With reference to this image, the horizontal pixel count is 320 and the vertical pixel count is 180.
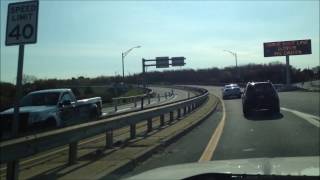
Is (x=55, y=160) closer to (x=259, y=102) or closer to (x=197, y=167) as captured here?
(x=197, y=167)

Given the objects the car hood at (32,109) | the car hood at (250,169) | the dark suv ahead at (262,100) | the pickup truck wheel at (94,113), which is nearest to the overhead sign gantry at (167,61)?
the dark suv ahead at (262,100)

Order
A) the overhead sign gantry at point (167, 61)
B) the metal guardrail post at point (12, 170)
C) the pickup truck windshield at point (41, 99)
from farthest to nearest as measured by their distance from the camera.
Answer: the overhead sign gantry at point (167, 61), the pickup truck windshield at point (41, 99), the metal guardrail post at point (12, 170)

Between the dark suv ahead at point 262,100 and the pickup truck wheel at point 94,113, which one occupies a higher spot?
the dark suv ahead at point 262,100

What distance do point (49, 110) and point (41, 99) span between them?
5.14ft

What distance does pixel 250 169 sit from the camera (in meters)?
5.39

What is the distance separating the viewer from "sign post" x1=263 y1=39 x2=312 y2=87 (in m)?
103

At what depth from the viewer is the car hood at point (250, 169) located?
5086 mm

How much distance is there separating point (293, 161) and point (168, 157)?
7.57 m

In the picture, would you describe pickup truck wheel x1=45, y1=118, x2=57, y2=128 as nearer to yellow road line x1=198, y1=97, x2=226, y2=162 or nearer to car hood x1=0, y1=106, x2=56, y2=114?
car hood x1=0, y1=106, x2=56, y2=114

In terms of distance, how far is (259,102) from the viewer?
97.8 feet

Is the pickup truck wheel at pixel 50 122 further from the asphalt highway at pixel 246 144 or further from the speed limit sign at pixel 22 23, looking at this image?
the speed limit sign at pixel 22 23

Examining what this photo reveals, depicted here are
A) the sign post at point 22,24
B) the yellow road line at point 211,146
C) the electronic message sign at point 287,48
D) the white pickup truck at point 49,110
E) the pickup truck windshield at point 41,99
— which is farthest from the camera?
the electronic message sign at point 287,48

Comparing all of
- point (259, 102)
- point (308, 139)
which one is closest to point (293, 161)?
point (308, 139)

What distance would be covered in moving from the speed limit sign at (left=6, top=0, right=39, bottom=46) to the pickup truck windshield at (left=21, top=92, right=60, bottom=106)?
10.7 meters
